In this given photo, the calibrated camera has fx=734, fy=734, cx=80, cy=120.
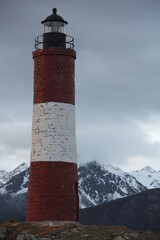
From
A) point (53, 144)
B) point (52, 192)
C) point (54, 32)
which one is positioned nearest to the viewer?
point (53, 144)

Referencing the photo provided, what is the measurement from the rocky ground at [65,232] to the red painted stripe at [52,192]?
857mm

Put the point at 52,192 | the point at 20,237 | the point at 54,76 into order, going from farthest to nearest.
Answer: the point at 54,76 → the point at 52,192 → the point at 20,237

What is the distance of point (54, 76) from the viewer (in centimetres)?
5131

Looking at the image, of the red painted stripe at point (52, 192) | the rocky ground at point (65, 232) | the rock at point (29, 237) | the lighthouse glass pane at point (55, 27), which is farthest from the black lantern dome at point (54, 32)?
the rock at point (29, 237)

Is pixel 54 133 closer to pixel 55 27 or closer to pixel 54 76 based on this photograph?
pixel 54 76

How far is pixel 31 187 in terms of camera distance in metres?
51.3

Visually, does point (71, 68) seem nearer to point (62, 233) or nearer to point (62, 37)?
point (62, 37)

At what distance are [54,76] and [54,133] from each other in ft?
13.4

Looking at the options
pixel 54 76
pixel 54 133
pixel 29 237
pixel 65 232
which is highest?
pixel 54 76

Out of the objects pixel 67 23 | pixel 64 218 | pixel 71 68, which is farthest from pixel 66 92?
pixel 64 218

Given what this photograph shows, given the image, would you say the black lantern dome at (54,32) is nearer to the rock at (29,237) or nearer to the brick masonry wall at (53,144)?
the brick masonry wall at (53,144)

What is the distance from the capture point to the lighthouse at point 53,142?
50.4 m

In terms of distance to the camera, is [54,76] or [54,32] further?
Answer: [54,32]

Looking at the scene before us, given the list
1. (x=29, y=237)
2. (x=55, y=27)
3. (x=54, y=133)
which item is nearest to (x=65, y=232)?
(x=29, y=237)
